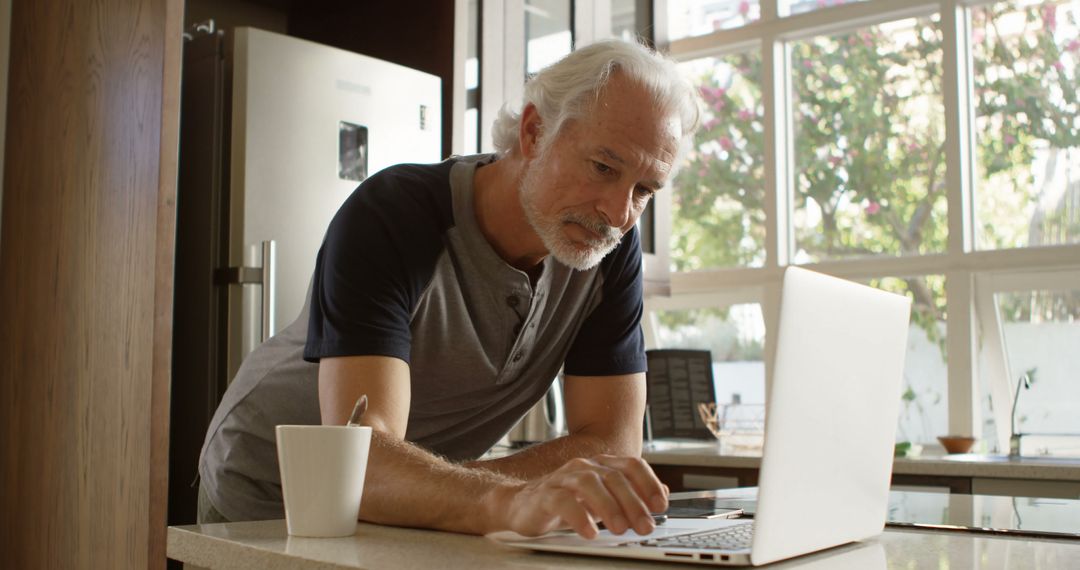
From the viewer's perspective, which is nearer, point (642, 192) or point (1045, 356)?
point (642, 192)

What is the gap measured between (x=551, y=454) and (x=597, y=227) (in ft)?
1.04

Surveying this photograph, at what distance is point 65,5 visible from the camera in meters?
2.57

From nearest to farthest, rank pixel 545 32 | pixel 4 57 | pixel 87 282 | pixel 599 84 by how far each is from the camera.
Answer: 1. pixel 599 84
2. pixel 87 282
3. pixel 4 57
4. pixel 545 32

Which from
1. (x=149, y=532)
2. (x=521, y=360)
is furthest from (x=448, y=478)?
(x=149, y=532)

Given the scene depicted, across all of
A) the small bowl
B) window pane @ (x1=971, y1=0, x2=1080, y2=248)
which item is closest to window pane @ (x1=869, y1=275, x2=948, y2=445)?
window pane @ (x1=971, y1=0, x2=1080, y2=248)

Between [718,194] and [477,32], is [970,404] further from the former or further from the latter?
[477,32]

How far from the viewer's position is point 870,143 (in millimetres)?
3797

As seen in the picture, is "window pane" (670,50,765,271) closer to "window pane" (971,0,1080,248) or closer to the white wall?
"window pane" (971,0,1080,248)

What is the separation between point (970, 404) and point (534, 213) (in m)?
2.52

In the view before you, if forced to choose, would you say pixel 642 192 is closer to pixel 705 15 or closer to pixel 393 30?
pixel 393 30

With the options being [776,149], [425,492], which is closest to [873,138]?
[776,149]

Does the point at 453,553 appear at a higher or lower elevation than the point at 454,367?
lower

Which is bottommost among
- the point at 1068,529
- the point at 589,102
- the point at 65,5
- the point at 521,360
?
the point at 1068,529

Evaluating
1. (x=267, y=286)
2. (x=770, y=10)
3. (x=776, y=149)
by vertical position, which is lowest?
(x=267, y=286)
